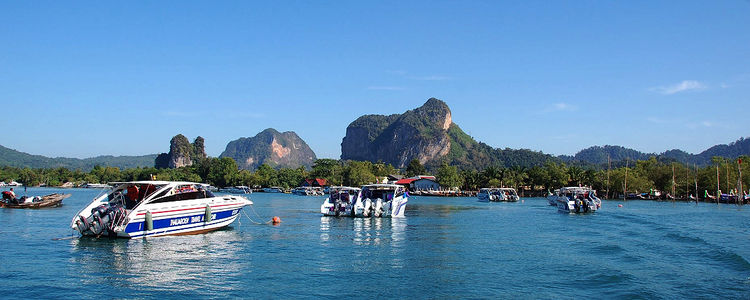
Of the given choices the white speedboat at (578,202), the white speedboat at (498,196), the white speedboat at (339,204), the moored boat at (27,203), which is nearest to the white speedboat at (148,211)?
the white speedboat at (339,204)

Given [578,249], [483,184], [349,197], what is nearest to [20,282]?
[578,249]

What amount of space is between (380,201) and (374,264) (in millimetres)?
26524

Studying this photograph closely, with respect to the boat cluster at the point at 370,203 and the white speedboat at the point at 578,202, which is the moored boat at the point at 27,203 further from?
the white speedboat at the point at 578,202

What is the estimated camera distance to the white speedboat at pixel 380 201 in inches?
→ 2030

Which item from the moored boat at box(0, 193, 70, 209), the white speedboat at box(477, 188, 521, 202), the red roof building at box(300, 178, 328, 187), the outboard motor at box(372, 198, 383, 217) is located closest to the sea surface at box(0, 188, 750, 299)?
the outboard motor at box(372, 198, 383, 217)

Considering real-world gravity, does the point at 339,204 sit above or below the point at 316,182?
below

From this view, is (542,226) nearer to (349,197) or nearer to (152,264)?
(349,197)

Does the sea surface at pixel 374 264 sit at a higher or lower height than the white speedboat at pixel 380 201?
lower

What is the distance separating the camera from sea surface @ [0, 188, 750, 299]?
19578 mm

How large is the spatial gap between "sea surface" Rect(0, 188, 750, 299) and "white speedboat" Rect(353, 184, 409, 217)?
472 inches

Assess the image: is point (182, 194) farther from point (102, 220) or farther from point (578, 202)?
point (578, 202)

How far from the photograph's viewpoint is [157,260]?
2500cm

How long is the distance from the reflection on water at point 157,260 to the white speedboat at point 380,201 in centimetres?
1960

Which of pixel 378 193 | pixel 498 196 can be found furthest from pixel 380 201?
pixel 498 196
